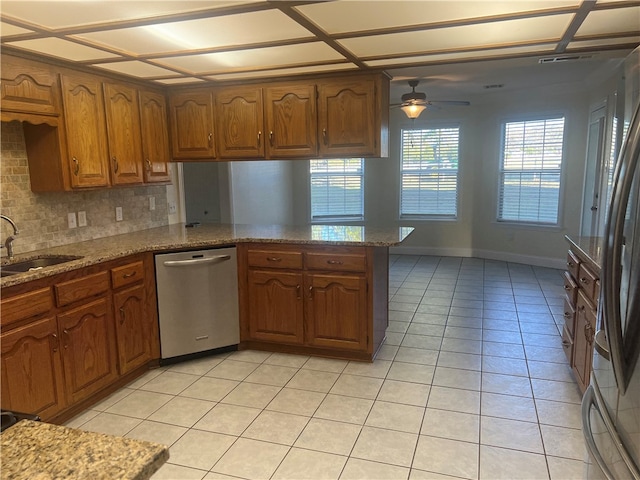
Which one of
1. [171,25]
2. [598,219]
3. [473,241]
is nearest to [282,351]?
[171,25]

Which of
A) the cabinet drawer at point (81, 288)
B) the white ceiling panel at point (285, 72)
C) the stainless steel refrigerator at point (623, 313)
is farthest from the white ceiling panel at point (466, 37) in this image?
the cabinet drawer at point (81, 288)

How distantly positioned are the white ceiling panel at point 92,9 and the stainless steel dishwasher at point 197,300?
1.57 meters

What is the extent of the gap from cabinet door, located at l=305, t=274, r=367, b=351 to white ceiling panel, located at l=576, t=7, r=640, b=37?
1.97 meters

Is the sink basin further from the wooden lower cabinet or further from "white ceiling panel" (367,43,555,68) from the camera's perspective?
"white ceiling panel" (367,43,555,68)

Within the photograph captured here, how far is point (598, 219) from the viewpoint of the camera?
16.2ft

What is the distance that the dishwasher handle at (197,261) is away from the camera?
3185 millimetres

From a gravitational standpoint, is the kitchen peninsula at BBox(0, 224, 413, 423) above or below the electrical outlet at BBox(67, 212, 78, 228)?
below

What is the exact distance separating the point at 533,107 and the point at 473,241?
2.12 metres

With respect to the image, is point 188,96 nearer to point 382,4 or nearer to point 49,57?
point 49,57

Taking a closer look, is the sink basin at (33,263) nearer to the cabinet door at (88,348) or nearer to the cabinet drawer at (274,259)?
the cabinet door at (88,348)

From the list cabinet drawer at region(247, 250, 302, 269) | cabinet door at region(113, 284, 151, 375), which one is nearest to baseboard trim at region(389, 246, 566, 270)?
cabinet drawer at region(247, 250, 302, 269)

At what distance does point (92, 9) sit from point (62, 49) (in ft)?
2.56

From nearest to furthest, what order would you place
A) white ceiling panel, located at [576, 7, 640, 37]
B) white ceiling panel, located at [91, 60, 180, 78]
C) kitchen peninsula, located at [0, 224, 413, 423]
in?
white ceiling panel, located at [576, 7, 640, 37]
kitchen peninsula, located at [0, 224, 413, 423]
white ceiling panel, located at [91, 60, 180, 78]

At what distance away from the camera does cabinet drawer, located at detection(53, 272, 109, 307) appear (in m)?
2.45
